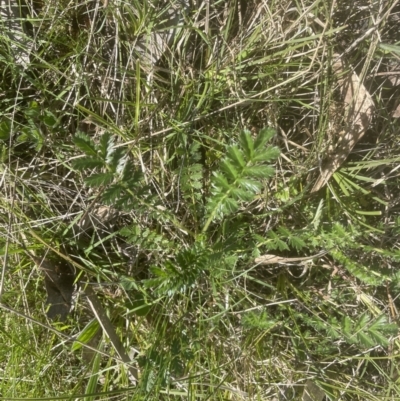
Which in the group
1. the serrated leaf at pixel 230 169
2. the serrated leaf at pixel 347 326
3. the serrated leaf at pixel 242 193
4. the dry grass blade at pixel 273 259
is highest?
the serrated leaf at pixel 230 169

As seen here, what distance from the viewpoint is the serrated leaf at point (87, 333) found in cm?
143

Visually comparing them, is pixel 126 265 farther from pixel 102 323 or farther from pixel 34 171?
pixel 34 171

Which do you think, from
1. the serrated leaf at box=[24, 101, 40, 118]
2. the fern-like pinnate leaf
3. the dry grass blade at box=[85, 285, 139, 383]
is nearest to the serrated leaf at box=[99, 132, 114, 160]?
the fern-like pinnate leaf

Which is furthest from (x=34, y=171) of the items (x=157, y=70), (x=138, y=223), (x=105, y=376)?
(x=105, y=376)

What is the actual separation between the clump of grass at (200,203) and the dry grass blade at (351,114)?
0.03 meters

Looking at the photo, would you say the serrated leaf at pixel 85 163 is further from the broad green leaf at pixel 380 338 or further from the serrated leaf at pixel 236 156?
the broad green leaf at pixel 380 338

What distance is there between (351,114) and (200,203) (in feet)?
1.62

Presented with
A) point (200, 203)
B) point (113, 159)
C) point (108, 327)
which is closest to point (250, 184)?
point (113, 159)

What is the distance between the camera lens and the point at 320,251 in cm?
140

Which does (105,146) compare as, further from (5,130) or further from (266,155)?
(5,130)

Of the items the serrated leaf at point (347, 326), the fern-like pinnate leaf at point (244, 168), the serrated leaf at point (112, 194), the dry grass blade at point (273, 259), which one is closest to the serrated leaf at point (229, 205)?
the fern-like pinnate leaf at point (244, 168)

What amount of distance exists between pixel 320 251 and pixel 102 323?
67 cm

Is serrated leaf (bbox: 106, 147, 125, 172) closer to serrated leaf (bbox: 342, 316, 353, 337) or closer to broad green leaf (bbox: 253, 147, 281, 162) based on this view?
broad green leaf (bbox: 253, 147, 281, 162)

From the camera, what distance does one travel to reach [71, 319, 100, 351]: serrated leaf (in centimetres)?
143
